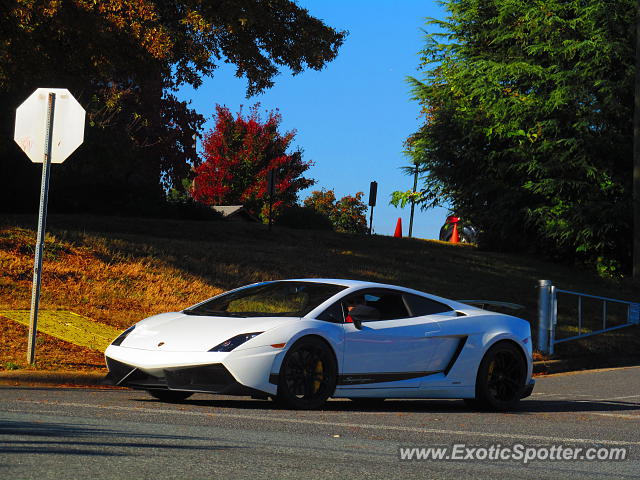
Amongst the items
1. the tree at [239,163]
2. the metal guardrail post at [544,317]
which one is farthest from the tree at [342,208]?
the metal guardrail post at [544,317]

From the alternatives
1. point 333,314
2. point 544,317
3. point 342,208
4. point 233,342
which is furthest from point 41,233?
point 342,208

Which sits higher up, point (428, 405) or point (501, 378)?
point (501, 378)

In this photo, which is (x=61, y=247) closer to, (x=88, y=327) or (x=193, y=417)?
(x=88, y=327)

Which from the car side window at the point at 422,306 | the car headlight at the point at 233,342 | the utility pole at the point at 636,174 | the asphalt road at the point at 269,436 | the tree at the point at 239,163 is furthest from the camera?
the tree at the point at 239,163

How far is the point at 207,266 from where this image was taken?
2081 centimetres

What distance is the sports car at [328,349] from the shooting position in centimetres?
894

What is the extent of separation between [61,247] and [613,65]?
20.1m

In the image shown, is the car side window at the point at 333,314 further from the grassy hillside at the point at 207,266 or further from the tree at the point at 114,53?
the tree at the point at 114,53

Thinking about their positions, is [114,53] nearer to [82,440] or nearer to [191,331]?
[191,331]

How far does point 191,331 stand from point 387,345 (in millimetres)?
1991

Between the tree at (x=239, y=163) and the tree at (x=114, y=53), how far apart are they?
23421 mm

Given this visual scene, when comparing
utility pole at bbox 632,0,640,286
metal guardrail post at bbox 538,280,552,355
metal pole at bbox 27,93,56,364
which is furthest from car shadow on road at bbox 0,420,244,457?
utility pole at bbox 632,0,640,286

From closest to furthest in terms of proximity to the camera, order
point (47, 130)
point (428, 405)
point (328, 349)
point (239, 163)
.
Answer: point (328, 349)
point (428, 405)
point (47, 130)
point (239, 163)

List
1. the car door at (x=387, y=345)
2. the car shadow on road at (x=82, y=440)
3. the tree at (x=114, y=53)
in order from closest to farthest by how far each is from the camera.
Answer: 1. the car shadow on road at (x=82, y=440)
2. the car door at (x=387, y=345)
3. the tree at (x=114, y=53)
